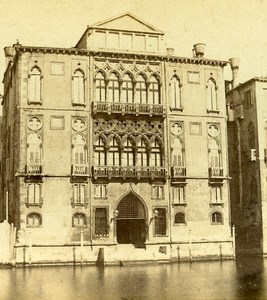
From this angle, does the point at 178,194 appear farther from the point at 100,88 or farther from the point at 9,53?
the point at 9,53

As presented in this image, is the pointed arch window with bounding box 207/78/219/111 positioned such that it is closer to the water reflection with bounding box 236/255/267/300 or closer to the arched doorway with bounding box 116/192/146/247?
the arched doorway with bounding box 116/192/146/247

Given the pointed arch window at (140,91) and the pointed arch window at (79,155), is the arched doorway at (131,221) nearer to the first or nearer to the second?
the pointed arch window at (79,155)

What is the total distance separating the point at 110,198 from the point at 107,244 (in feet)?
10.2

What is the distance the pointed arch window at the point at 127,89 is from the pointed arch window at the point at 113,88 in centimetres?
36

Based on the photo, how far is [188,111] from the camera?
129 feet

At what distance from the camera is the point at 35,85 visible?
122 feet

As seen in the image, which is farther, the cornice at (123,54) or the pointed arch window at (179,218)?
the pointed arch window at (179,218)

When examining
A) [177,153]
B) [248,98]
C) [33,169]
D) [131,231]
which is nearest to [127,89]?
[177,153]

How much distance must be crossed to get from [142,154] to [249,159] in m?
10.3

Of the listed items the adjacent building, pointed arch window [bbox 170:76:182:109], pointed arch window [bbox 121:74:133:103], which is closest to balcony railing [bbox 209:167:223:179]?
the adjacent building

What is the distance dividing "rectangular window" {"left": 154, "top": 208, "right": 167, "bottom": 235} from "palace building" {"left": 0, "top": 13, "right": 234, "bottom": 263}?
0.07m

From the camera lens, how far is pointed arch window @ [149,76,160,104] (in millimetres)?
39062

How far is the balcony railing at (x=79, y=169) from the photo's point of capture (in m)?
36.4

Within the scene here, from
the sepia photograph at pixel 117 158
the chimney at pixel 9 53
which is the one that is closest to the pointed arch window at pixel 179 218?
the sepia photograph at pixel 117 158
